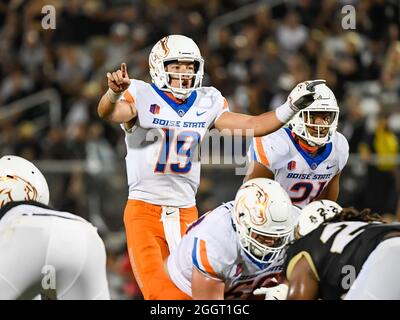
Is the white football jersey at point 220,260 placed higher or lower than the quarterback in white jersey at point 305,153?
lower

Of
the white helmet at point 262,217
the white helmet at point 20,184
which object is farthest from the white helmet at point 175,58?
the white helmet at point 20,184

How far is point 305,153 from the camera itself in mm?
6980

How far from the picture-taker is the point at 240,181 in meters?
10.2

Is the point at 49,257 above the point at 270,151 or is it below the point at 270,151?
below

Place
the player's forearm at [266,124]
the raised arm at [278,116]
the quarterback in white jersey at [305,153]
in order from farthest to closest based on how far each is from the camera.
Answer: the quarterback in white jersey at [305,153], the player's forearm at [266,124], the raised arm at [278,116]

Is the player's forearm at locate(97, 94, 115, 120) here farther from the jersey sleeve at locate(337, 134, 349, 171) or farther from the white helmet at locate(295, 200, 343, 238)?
the jersey sleeve at locate(337, 134, 349, 171)

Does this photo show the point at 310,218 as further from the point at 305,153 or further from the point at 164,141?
the point at 164,141

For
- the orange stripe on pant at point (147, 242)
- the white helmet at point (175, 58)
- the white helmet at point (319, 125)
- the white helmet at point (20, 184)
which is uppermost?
the white helmet at point (175, 58)

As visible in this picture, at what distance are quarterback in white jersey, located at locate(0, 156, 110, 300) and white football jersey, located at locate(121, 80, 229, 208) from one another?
5.83 feet

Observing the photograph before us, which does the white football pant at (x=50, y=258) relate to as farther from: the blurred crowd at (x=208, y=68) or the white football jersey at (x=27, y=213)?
the blurred crowd at (x=208, y=68)

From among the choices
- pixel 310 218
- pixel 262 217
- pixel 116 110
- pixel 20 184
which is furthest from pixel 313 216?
pixel 20 184

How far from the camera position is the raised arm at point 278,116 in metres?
5.97

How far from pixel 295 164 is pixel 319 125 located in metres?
0.32

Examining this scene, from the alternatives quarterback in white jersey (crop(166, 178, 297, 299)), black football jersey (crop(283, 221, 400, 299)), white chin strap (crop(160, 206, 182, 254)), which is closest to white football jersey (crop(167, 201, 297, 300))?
quarterback in white jersey (crop(166, 178, 297, 299))
